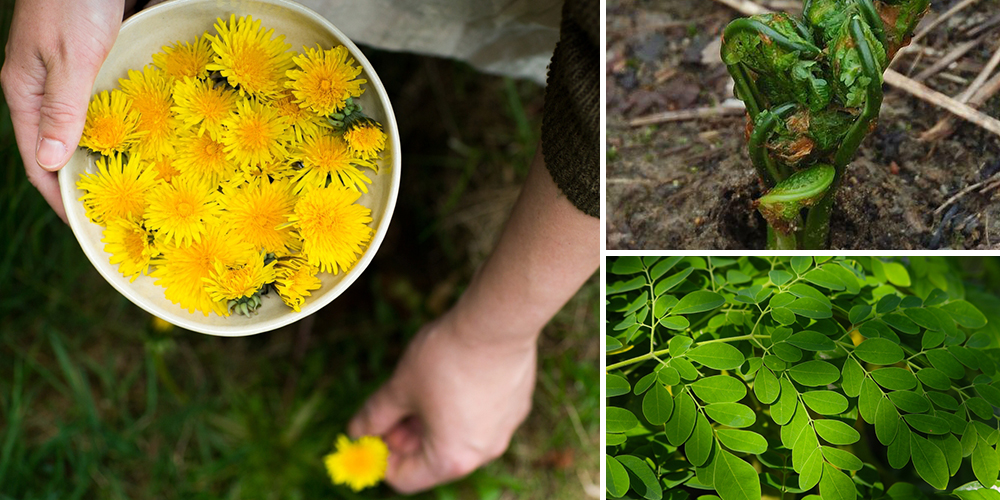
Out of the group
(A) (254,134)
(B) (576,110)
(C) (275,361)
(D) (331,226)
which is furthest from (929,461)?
(C) (275,361)

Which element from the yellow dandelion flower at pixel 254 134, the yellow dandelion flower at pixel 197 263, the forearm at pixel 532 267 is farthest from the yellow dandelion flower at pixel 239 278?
the forearm at pixel 532 267

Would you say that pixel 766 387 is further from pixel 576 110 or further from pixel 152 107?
pixel 152 107

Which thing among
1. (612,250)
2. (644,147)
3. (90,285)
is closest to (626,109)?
(644,147)

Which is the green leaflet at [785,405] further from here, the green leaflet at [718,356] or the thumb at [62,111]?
the thumb at [62,111]

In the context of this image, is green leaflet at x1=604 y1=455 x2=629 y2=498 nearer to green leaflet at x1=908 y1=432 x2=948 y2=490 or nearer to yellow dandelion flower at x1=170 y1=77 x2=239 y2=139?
green leaflet at x1=908 y1=432 x2=948 y2=490

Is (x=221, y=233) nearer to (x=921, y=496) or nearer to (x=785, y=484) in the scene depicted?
(x=785, y=484)

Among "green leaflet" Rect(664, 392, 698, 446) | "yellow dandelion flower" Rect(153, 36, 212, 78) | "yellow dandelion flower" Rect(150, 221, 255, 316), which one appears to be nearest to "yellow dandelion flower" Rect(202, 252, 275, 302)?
"yellow dandelion flower" Rect(150, 221, 255, 316)
